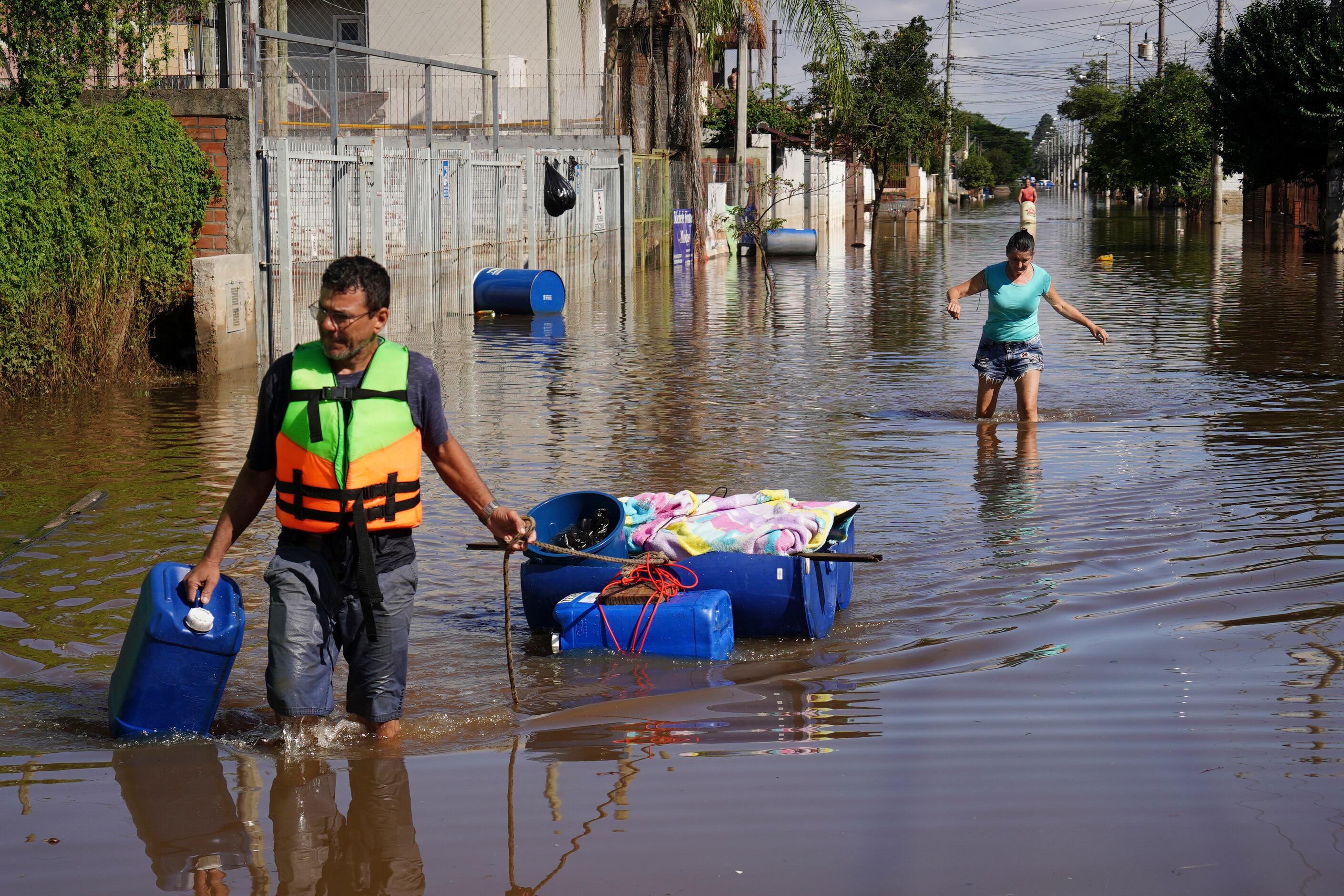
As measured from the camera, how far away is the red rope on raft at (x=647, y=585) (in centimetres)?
579

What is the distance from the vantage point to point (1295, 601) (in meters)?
6.27

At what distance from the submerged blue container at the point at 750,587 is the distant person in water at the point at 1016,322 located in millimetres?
5147

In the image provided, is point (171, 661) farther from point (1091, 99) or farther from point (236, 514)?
point (1091, 99)

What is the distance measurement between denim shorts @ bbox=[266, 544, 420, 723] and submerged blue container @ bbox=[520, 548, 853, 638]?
1.49 m

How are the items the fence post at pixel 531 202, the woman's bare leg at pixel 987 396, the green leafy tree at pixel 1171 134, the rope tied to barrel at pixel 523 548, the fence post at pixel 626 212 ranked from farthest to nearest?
the green leafy tree at pixel 1171 134
the fence post at pixel 626 212
the fence post at pixel 531 202
the woman's bare leg at pixel 987 396
the rope tied to barrel at pixel 523 548

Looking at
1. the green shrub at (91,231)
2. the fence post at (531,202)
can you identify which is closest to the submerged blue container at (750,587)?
the green shrub at (91,231)

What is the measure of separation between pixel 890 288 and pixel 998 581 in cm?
1943

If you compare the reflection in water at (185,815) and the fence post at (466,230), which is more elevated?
the fence post at (466,230)

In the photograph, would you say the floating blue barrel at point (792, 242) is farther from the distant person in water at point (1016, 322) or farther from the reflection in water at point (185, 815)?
the reflection in water at point (185, 815)

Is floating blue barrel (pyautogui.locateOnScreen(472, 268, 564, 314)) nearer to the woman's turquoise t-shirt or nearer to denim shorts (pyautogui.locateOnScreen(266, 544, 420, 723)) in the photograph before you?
the woman's turquoise t-shirt

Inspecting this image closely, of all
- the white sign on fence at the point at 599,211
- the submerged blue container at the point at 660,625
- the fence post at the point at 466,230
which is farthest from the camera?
the white sign on fence at the point at 599,211

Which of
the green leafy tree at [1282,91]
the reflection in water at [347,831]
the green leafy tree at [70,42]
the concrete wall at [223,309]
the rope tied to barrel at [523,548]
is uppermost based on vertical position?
the green leafy tree at [1282,91]

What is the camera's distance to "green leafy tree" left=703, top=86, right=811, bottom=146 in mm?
51219

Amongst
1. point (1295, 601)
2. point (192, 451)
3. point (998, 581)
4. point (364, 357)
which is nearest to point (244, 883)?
point (364, 357)
